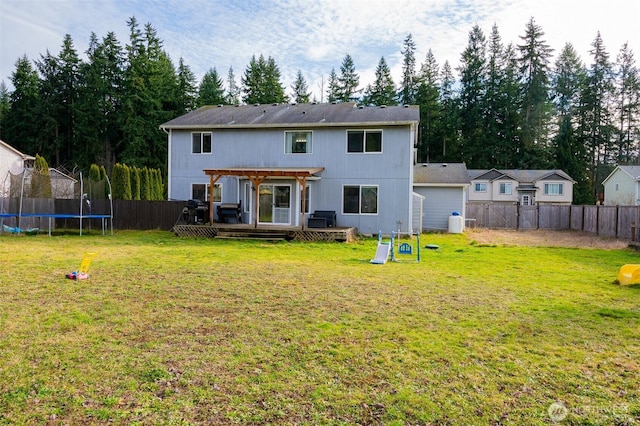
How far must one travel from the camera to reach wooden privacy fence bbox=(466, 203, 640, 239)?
17094 millimetres

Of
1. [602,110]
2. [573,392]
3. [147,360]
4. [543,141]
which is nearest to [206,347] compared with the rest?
[147,360]

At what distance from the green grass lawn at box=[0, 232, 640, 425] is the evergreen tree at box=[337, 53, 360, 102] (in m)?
39.7

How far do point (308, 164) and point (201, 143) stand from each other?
17.0 ft

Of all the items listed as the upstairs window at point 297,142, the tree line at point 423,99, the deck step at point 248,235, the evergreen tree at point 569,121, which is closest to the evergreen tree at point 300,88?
the tree line at point 423,99

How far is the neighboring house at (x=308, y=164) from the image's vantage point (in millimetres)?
16484

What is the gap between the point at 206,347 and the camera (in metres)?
4.29

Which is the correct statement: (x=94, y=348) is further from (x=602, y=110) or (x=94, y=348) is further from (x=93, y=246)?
(x=602, y=110)

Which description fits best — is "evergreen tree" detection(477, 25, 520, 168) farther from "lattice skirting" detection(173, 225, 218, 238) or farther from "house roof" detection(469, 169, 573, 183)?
"lattice skirting" detection(173, 225, 218, 238)

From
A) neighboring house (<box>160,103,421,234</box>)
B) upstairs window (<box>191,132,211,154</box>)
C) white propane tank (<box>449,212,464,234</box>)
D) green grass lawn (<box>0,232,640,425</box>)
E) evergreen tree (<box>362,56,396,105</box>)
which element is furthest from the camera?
evergreen tree (<box>362,56,396,105</box>)

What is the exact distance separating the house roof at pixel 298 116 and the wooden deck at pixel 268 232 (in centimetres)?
459

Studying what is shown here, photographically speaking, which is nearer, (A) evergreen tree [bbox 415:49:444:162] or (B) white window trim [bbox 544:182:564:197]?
(B) white window trim [bbox 544:182:564:197]

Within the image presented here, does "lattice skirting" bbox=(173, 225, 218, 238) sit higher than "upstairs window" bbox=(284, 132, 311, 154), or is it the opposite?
"upstairs window" bbox=(284, 132, 311, 154)

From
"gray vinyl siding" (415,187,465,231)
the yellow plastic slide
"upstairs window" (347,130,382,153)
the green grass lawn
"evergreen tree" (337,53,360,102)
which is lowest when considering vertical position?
the green grass lawn

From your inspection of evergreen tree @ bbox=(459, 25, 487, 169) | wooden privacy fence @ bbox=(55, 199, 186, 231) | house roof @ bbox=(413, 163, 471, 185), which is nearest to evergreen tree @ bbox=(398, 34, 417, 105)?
evergreen tree @ bbox=(459, 25, 487, 169)
